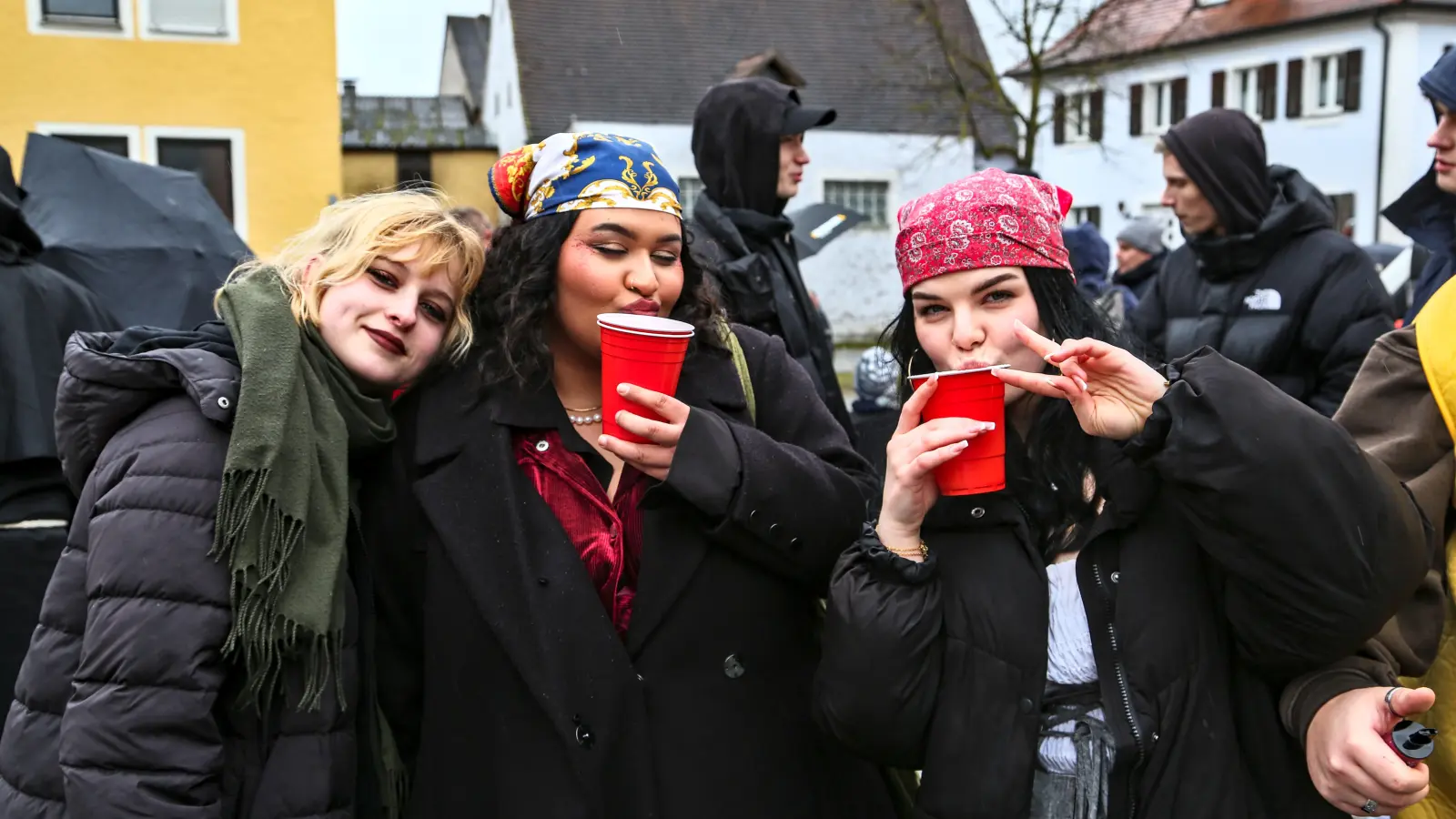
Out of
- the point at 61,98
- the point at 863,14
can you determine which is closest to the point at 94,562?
the point at 61,98

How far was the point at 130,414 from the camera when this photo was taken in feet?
7.25

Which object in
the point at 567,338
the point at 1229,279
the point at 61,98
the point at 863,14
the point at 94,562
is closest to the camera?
the point at 94,562

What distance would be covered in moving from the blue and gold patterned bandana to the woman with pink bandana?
1.92 feet

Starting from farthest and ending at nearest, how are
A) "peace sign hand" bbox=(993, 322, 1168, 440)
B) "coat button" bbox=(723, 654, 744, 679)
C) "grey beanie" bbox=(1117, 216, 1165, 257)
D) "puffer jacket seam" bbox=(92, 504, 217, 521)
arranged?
"grey beanie" bbox=(1117, 216, 1165, 257), "coat button" bbox=(723, 654, 744, 679), "puffer jacket seam" bbox=(92, 504, 217, 521), "peace sign hand" bbox=(993, 322, 1168, 440)

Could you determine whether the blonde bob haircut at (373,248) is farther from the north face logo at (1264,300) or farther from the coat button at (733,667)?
the north face logo at (1264,300)

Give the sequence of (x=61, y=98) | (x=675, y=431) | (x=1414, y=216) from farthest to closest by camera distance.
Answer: (x=61, y=98) → (x=1414, y=216) → (x=675, y=431)

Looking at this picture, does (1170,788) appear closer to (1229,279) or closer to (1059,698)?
(1059,698)

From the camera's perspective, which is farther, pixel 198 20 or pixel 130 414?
pixel 198 20

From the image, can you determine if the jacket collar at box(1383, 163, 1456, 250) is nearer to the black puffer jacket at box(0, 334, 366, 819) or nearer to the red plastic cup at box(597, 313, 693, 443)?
the red plastic cup at box(597, 313, 693, 443)

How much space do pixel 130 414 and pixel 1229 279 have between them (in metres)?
4.33

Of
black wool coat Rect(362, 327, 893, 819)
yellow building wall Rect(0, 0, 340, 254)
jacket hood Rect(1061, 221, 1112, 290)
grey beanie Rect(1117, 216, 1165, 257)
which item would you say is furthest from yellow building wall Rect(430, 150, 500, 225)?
black wool coat Rect(362, 327, 893, 819)

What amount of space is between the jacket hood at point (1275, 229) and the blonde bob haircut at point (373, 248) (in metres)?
Result: 3.52

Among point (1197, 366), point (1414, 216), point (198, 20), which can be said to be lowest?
point (1197, 366)

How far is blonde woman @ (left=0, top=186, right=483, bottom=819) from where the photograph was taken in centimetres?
203
